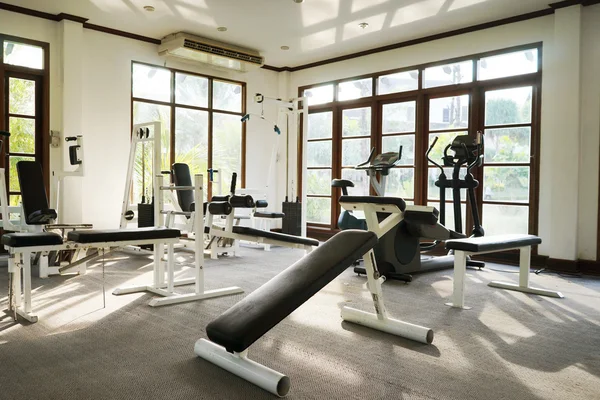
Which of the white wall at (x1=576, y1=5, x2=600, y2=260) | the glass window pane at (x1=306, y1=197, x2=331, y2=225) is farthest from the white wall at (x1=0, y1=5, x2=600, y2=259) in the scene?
the glass window pane at (x1=306, y1=197, x2=331, y2=225)

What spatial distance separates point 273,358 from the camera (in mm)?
2273

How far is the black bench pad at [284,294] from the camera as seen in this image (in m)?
1.83

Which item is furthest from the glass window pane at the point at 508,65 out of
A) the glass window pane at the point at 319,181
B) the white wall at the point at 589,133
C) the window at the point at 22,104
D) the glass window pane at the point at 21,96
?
the glass window pane at the point at 21,96

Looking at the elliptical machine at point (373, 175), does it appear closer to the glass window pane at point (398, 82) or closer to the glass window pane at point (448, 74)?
the glass window pane at point (448, 74)

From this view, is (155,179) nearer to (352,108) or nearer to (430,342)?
(430,342)

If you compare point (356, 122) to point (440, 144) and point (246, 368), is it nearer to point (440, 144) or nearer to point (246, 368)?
point (440, 144)

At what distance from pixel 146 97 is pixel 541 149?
16.6 ft

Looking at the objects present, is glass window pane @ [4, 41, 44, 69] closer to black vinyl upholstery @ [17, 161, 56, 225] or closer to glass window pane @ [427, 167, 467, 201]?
black vinyl upholstery @ [17, 161, 56, 225]

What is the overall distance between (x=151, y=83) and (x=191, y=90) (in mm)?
610

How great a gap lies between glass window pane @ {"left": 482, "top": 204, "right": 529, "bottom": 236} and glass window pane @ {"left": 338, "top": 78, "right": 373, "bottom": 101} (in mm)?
2440

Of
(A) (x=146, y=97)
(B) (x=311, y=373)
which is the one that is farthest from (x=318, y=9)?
(B) (x=311, y=373)

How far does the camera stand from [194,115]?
276 inches

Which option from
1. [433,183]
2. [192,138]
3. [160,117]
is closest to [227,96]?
[192,138]

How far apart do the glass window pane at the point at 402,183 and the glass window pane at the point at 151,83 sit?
133 inches
